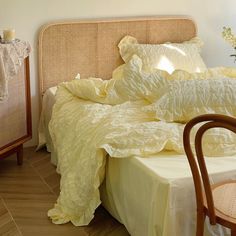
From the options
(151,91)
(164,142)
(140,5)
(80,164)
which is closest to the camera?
(164,142)

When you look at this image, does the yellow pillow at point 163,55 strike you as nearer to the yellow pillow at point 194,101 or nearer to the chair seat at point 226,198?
the yellow pillow at point 194,101

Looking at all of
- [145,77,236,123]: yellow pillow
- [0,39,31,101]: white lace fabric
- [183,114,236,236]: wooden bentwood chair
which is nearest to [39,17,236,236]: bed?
[183,114,236,236]: wooden bentwood chair

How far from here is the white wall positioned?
3.43 meters

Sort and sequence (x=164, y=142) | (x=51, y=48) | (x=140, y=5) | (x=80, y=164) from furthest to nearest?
(x=140, y=5)
(x=51, y=48)
(x=80, y=164)
(x=164, y=142)

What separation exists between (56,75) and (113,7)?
69 centimetres

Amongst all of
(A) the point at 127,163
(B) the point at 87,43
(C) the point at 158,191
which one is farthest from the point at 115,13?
(C) the point at 158,191

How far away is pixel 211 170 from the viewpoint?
2125 mm

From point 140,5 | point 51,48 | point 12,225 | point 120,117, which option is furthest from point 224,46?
point 12,225

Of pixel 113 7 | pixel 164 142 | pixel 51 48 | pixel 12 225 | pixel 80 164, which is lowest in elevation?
pixel 12 225

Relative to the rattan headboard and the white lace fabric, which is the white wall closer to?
the rattan headboard

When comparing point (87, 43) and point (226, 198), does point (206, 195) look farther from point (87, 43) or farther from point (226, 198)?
point (87, 43)

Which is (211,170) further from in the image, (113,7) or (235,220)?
(113,7)

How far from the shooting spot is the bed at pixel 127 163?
6.63 feet

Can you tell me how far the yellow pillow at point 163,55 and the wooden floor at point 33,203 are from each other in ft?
3.34
